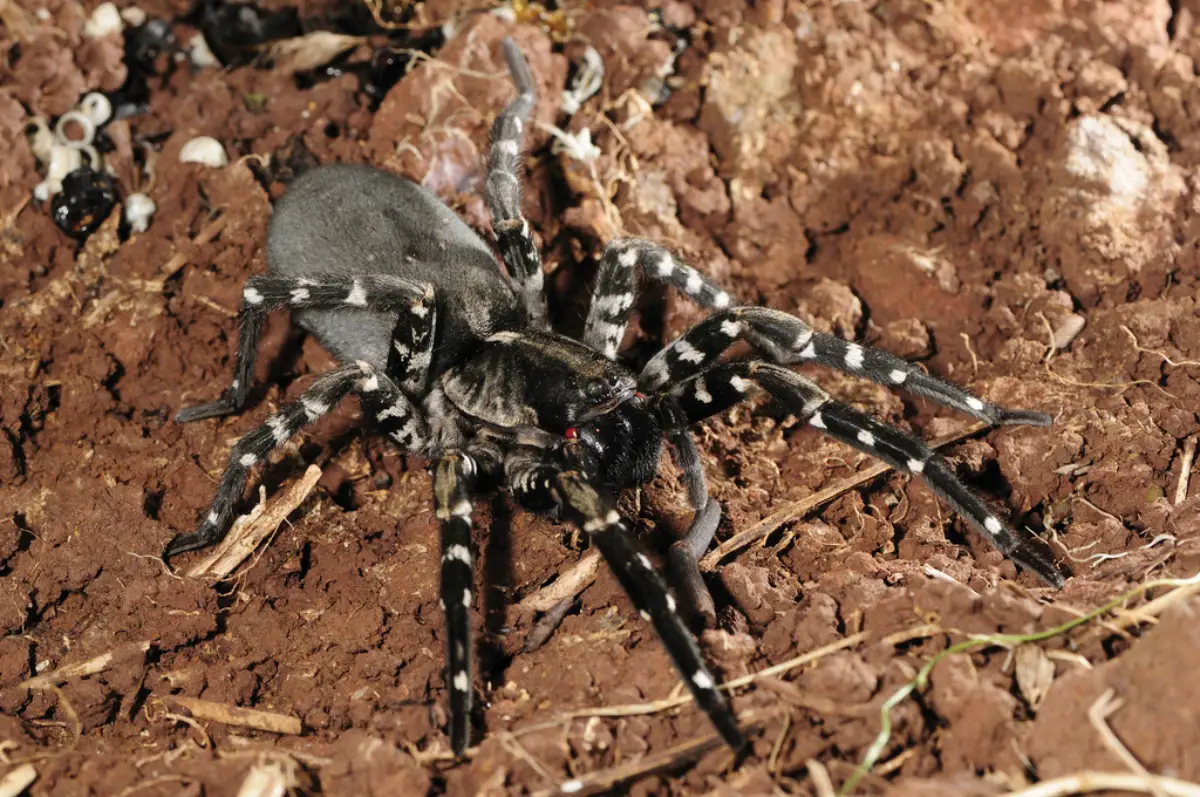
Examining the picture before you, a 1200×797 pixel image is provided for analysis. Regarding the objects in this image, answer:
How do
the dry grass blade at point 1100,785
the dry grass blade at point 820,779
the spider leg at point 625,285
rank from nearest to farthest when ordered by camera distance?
the dry grass blade at point 1100,785 < the dry grass blade at point 820,779 < the spider leg at point 625,285

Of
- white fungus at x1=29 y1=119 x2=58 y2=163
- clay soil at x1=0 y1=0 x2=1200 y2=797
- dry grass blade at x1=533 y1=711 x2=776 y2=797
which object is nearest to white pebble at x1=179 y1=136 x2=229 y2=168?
clay soil at x1=0 y1=0 x2=1200 y2=797

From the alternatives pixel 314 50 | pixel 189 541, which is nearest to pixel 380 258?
pixel 189 541

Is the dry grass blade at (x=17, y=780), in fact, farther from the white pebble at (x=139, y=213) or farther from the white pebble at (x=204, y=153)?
the white pebble at (x=204, y=153)

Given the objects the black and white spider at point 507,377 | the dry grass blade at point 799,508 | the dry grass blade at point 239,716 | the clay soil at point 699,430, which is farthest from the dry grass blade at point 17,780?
the dry grass blade at point 799,508

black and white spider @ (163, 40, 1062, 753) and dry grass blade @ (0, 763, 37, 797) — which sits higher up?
black and white spider @ (163, 40, 1062, 753)

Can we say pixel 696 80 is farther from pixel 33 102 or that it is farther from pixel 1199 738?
pixel 1199 738

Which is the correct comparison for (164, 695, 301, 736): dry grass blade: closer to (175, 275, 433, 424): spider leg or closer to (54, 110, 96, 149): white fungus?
(175, 275, 433, 424): spider leg

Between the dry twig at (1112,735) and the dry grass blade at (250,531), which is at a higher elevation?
the dry twig at (1112,735)

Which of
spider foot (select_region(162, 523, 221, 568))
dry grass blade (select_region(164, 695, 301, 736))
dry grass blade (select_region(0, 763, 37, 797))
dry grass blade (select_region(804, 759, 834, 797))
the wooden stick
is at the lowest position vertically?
dry grass blade (select_region(164, 695, 301, 736))

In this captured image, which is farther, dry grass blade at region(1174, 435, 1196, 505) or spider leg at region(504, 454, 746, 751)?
dry grass blade at region(1174, 435, 1196, 505)
